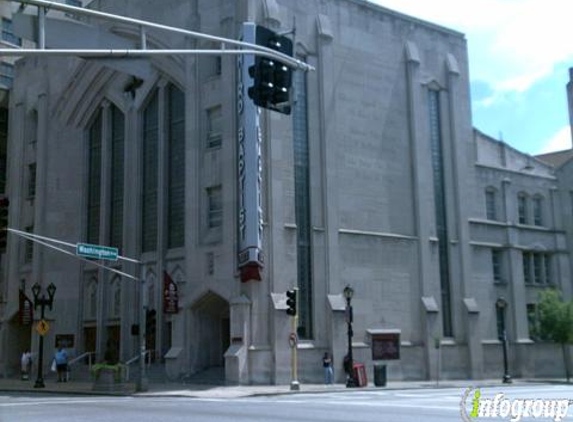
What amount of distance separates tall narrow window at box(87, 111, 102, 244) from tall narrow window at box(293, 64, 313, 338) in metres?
14.2

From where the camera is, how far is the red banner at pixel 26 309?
4762cm

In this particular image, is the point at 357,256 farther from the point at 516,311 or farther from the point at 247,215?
the point at 516,311

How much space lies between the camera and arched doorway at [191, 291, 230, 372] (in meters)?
39.0

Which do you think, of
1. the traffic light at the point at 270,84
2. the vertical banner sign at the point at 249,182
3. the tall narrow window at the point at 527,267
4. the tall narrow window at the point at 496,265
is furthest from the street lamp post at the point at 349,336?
the traffic light at the point at 270,84

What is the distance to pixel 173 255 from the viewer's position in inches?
1647

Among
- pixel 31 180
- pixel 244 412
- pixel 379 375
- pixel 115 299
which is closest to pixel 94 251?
pixel 244 412

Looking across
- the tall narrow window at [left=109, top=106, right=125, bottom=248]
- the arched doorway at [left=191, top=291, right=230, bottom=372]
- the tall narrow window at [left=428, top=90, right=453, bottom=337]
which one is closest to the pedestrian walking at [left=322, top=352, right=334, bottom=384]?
the arched doorway at [left=191, top=291, right=230, bottom=372]

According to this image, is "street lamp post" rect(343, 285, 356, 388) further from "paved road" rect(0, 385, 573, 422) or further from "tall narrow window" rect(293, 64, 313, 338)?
"paved road" rect(0, 385, 573, 422)

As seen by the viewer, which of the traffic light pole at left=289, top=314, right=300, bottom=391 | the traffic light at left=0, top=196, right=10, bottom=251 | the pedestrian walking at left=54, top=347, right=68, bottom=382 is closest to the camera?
the traffic light at left=0, top=196, right=10, bottom=251

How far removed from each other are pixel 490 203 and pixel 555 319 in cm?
798

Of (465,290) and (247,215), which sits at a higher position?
(247,215)

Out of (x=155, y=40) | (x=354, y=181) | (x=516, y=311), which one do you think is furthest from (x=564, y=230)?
(x=155, y=40)

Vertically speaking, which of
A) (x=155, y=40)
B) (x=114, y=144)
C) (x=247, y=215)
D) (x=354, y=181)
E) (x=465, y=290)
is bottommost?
(x=465, y=290)

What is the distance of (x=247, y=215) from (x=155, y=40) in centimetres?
1252
